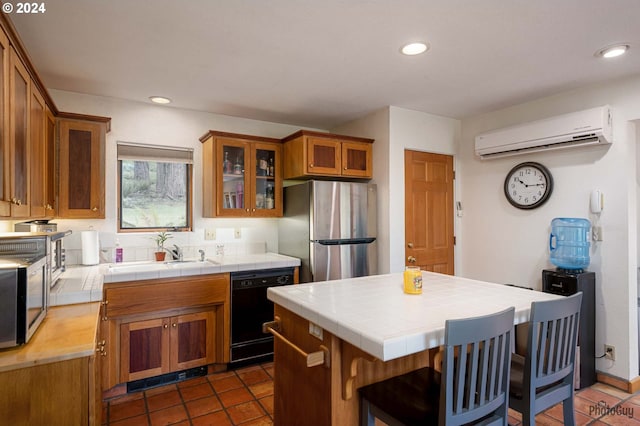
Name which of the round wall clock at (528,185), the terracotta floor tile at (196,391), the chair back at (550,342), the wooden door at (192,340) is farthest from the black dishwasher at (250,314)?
the round wall clock at (528,185)

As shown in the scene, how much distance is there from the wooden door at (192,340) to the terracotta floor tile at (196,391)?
179mm

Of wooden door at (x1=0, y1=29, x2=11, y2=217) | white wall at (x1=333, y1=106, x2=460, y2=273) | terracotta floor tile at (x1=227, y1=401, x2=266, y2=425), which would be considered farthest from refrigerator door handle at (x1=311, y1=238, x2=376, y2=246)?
wooden door at (x1=0, y1=29, x2=11, y2=217)

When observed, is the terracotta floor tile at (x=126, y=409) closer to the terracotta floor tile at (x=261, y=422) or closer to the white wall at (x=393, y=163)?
the terracotta floor tile at (x=261, y=422)

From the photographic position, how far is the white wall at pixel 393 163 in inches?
139

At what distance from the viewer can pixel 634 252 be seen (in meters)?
2.79

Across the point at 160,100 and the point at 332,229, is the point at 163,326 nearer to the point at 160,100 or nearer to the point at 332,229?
the point at 332,229

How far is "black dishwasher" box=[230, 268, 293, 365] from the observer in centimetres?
308

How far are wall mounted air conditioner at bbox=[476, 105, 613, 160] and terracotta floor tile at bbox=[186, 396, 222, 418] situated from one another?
3.36 metres

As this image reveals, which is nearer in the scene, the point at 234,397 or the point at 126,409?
the point at 126,409

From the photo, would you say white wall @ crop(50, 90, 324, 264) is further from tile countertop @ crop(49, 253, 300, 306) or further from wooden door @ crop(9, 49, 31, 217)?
wooden door @ crop(9, 49, 31, 217)

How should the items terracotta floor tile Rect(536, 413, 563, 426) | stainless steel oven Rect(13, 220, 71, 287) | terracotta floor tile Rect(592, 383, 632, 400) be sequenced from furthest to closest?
terracotta floor tile Rect(592, 383, 632, 400) < terracotta floor tile Rect(536, 413, 563, 426) < stainless steel oven Rect(13, 220, 71, 287)

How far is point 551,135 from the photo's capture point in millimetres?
3070

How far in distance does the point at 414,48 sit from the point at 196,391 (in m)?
2.96

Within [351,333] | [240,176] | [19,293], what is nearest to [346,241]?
[240,176]
